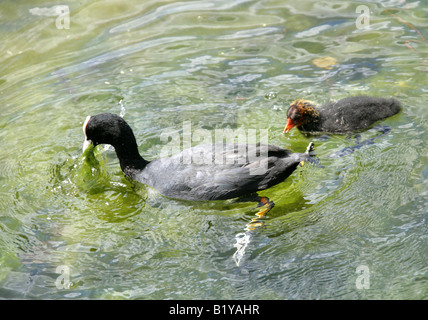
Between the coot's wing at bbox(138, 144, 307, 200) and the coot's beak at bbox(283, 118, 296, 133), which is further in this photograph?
the coot's beak at bbox(283, 118, 296, 133)

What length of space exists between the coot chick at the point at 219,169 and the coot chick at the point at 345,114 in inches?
32.8

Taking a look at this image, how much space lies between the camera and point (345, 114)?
17.8ft

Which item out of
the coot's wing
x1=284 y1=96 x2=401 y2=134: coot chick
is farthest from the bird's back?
the coot's wing

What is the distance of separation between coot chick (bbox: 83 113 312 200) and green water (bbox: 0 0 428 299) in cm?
→ 15

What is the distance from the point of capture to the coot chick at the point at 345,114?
541cm

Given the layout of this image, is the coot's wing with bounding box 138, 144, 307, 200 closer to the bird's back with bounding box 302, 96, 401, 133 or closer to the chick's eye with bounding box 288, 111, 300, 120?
the chick's eye with bounding box 288, 111, 300, 120

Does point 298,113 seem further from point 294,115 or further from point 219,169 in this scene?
point 219,169

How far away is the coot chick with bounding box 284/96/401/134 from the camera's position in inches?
213

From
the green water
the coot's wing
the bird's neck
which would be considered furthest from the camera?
the bird's neck

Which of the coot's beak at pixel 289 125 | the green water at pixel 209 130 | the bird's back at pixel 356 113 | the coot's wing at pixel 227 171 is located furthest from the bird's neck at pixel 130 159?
the bird's back at pixel 356 113

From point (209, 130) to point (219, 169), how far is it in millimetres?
1167

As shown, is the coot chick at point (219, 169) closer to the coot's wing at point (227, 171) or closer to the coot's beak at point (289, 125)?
the coot's wing at point (227, 171)

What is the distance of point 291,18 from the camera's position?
7.61 meters

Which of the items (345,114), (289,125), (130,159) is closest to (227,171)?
(130,159)
